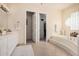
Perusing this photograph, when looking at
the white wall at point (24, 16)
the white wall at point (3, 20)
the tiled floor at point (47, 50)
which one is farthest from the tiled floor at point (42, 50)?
the white wall at point (3, 20)

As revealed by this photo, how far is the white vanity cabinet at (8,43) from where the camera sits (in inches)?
61.0

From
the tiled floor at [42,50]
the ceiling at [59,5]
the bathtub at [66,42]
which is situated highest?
the ceiling at [59,5]

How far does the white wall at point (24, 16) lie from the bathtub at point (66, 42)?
0.10 meters

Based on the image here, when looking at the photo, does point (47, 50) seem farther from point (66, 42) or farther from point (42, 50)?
point (66, 42)

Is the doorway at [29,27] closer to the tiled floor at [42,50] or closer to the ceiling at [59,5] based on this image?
the tiled floor at [42,50]

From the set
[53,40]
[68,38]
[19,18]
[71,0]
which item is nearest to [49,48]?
[53,40]

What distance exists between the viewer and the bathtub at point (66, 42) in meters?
1.59

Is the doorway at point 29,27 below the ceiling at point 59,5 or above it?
below

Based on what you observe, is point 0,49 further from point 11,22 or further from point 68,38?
point 68,38

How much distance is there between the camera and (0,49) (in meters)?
1.55

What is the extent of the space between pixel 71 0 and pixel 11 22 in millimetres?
924

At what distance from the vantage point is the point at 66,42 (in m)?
1.69

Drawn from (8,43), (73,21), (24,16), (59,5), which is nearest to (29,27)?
(24,16)

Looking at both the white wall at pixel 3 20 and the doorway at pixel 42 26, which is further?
the doorway at pixel 42 26
